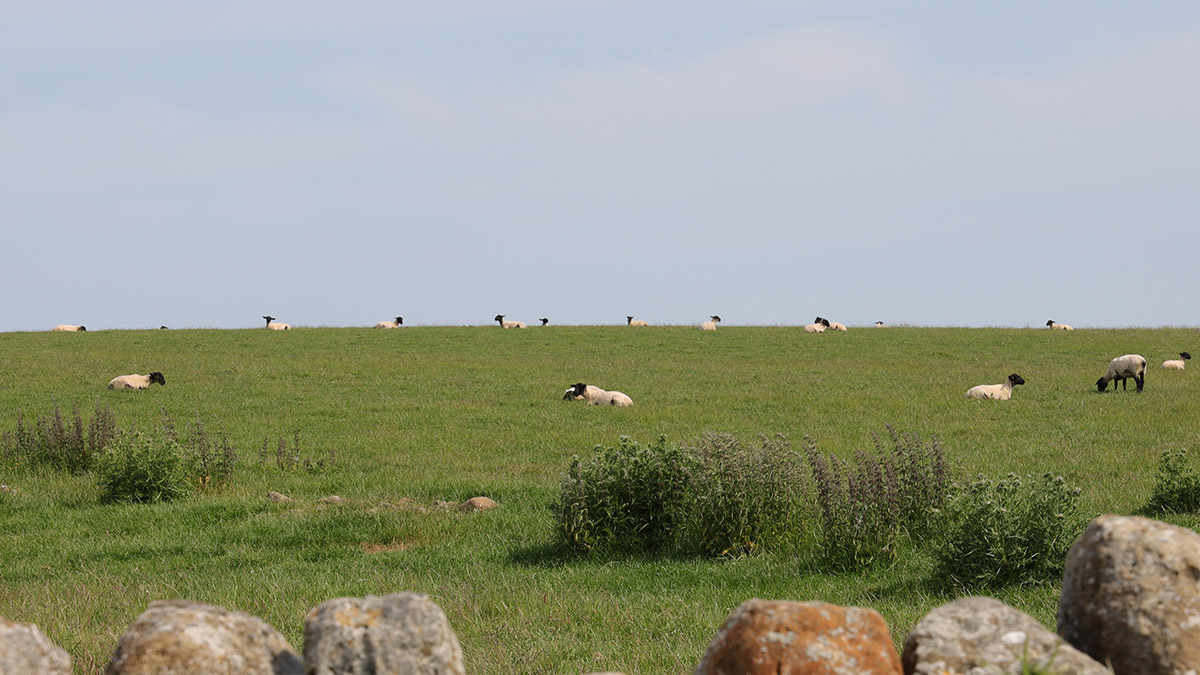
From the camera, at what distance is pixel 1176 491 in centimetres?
1306

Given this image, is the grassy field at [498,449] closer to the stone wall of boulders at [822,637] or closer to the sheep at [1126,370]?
the sheep at [1126,370]

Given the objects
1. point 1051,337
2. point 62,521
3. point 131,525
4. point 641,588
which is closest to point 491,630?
point 641,588

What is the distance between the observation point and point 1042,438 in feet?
71.2

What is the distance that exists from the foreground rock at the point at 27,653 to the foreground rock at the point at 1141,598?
4102 mm

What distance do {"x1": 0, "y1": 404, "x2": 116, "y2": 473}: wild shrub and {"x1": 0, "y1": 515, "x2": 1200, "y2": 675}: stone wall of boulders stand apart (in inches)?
642

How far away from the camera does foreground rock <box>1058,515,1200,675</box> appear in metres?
3.92

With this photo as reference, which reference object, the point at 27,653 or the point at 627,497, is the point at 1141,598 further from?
the point at 627,497

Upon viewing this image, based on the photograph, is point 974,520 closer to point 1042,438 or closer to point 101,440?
point 1042,438

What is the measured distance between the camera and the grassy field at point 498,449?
9.07m

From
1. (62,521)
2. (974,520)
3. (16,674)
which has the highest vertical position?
(16,674)

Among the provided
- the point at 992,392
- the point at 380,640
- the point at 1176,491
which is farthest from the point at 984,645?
the point at 992,392

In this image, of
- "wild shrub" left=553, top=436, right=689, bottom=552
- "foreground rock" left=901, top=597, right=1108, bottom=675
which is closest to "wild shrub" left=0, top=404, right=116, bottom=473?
"wild shrub" left=553, top=436, right=689, bottom=552

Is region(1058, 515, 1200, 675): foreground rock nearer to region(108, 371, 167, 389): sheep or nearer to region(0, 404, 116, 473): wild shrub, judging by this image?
region(0, 404, 116, 473): wild shrub

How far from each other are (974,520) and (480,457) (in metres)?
12.1
